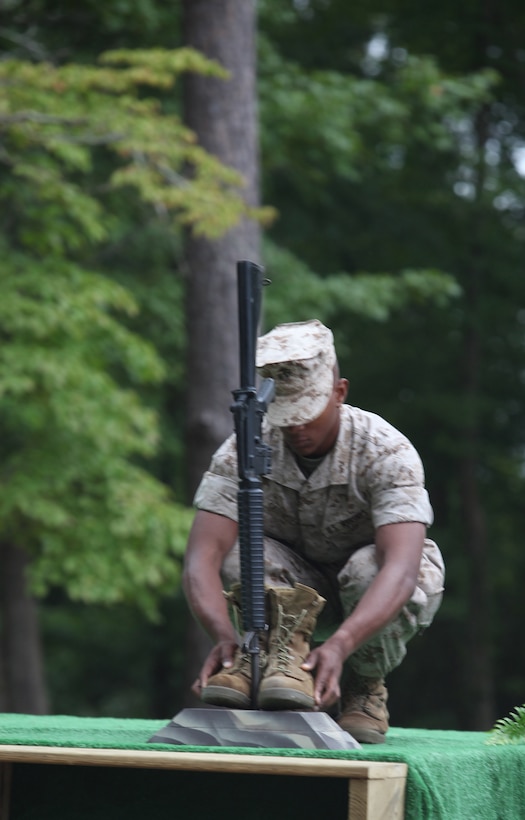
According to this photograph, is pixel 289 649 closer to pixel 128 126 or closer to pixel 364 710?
pixel 364 710

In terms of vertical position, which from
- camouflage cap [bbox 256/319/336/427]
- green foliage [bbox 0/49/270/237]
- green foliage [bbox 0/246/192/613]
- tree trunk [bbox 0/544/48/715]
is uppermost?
green foliage [bbox 0/49/270/237]

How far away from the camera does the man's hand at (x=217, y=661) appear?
3.28 meters

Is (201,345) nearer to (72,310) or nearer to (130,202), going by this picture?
(72,310)

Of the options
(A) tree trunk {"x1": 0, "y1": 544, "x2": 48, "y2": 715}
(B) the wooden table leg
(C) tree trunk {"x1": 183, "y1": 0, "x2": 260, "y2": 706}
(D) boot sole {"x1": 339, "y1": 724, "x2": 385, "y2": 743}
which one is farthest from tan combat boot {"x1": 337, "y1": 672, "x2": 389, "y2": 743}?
(A) tree trunk {"x1": 0, "y1": 544, "x2": 48, "y2": 715}

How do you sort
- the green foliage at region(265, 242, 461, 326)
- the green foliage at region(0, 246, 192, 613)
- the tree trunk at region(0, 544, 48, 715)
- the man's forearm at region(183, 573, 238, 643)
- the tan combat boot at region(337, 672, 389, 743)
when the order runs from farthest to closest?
the tree trunk at region(0, 544, 48, 715) < the green foliage at region(265, 242, 461, 326) < the green foliage at region(0, 246, 192, 613) < the tan combat boot at region(337, 672, 389, 743) < the man's forearm at region(183, 573, 238, 643)

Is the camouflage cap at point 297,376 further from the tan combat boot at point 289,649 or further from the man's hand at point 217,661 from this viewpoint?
the man's hand at point 217,661

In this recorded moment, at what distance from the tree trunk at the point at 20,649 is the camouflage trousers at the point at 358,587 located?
8589 mm

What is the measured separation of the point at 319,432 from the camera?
11.6ft

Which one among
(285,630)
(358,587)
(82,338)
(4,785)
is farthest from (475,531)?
(4,785)

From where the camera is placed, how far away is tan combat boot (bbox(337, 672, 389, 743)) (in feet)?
11.6

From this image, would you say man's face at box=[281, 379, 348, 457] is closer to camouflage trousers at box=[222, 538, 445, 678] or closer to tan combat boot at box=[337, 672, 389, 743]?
camouflage trousers at box=[222, 538, 445, 678]

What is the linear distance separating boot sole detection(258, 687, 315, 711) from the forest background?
16.1ft

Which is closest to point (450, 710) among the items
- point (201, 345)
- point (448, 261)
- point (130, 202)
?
point (448, 261)

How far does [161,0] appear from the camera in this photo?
11.2m
